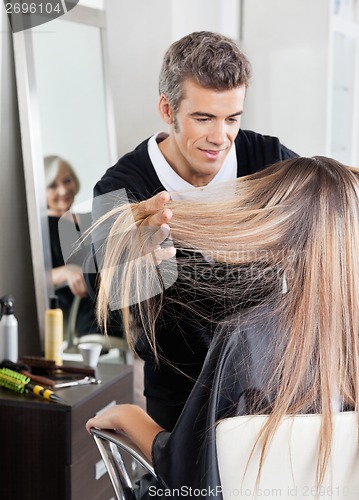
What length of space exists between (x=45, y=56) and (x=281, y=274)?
1.27 m

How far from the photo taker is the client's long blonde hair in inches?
40.7

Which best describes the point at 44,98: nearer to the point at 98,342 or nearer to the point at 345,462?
the point at 98,342

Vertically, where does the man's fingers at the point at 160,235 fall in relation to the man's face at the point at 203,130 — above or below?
below

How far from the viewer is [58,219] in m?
2.11

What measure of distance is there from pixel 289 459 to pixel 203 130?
0.65 meters

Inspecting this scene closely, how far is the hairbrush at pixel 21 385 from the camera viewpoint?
1728 millimetres

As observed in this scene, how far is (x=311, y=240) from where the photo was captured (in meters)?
1.08

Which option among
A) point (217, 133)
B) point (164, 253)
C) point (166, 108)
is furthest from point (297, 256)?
point (166, 108)

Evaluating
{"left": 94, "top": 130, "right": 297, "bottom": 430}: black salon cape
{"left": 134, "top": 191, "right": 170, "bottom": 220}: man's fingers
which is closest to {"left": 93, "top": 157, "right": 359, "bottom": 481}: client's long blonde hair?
{"left": 134, "top": 191, "right": 170, "bottom": 220}: man's fingers

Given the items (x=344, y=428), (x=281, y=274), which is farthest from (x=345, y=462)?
(x=281, y=274)

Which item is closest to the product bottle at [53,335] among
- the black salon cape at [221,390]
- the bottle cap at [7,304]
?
the bottle cap at [7,304]

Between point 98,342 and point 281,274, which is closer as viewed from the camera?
point 281,274

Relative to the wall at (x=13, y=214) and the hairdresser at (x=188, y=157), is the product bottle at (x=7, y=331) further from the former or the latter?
the hairdresser at (x=188, y=157)

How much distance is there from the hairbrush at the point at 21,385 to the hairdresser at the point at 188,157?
11.3 inches
